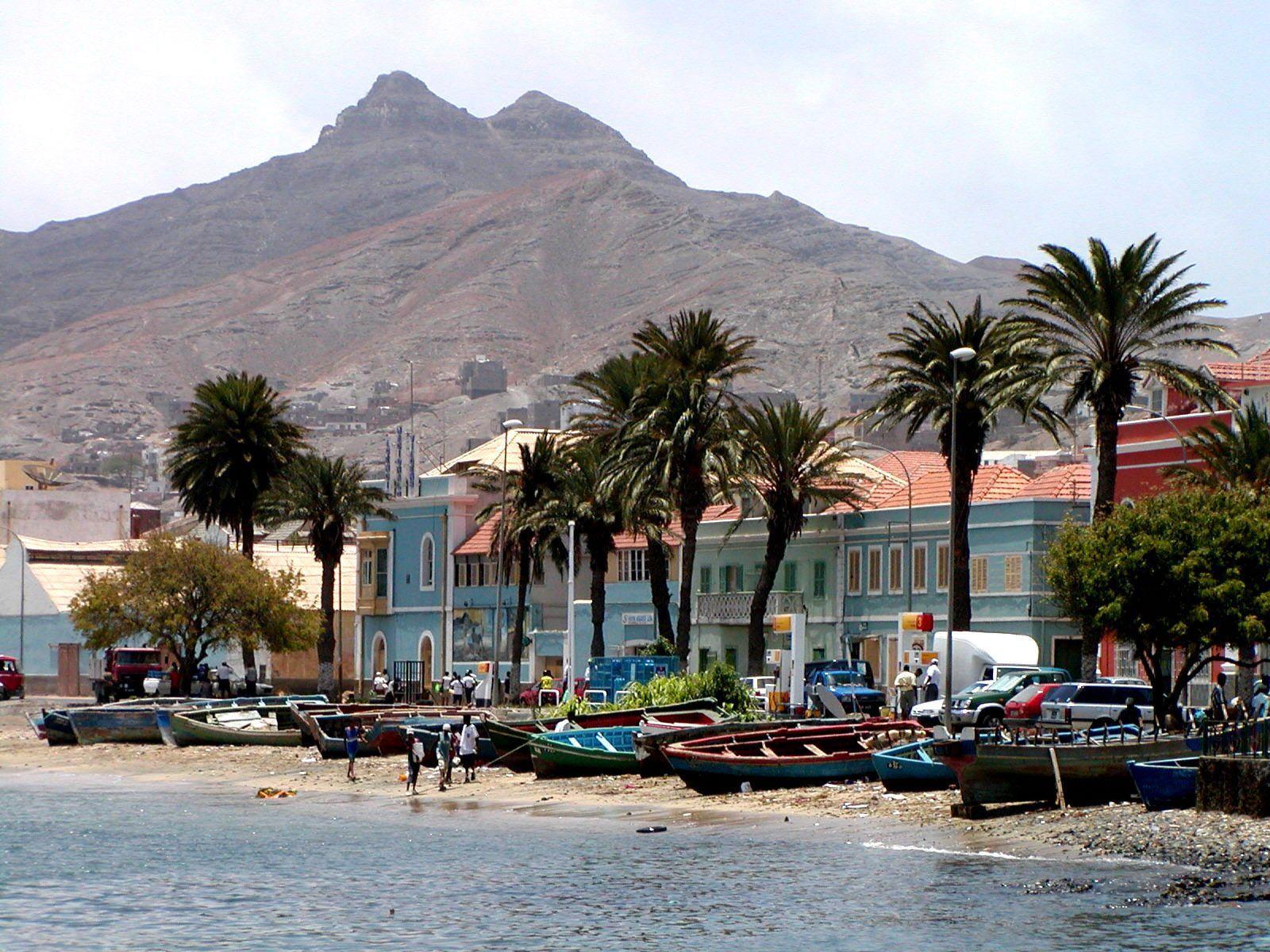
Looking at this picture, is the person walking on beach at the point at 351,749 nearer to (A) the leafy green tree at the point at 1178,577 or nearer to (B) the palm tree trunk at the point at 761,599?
(B) the palm tree trunk at the point at 761,599

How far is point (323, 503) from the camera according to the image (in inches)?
3307

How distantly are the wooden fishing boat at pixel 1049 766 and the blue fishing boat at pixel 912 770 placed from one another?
2.98 m

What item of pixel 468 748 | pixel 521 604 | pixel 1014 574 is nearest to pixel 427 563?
pixel 521 604

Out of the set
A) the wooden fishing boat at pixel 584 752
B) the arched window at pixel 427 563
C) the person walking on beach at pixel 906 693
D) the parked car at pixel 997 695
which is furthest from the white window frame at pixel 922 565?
the arched window at pixel 427 563

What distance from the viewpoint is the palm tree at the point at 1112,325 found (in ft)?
174

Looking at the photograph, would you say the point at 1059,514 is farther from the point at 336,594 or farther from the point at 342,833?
the point at 336,594

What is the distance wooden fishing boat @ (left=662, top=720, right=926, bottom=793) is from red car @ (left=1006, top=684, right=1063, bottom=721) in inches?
210

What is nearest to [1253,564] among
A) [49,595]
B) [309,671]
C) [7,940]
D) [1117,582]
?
[1117,582]

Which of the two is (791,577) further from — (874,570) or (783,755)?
(783,755)

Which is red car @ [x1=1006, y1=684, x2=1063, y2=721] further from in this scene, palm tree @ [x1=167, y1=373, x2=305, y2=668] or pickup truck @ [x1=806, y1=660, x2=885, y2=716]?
palm tree @ [x1=167, y1=373, x2=305, y2=668]

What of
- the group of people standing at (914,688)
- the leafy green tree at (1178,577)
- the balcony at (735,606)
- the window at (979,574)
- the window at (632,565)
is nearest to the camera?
the leafy green tree at (1178,577)

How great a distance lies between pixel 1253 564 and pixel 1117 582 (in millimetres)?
3503

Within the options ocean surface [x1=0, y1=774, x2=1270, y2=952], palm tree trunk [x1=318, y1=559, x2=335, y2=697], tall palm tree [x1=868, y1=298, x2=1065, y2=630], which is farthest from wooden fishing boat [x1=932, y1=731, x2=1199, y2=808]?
palm tree trunk [x1=318, y1=559, x2=335, y2=697]

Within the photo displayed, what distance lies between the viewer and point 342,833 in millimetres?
43562
